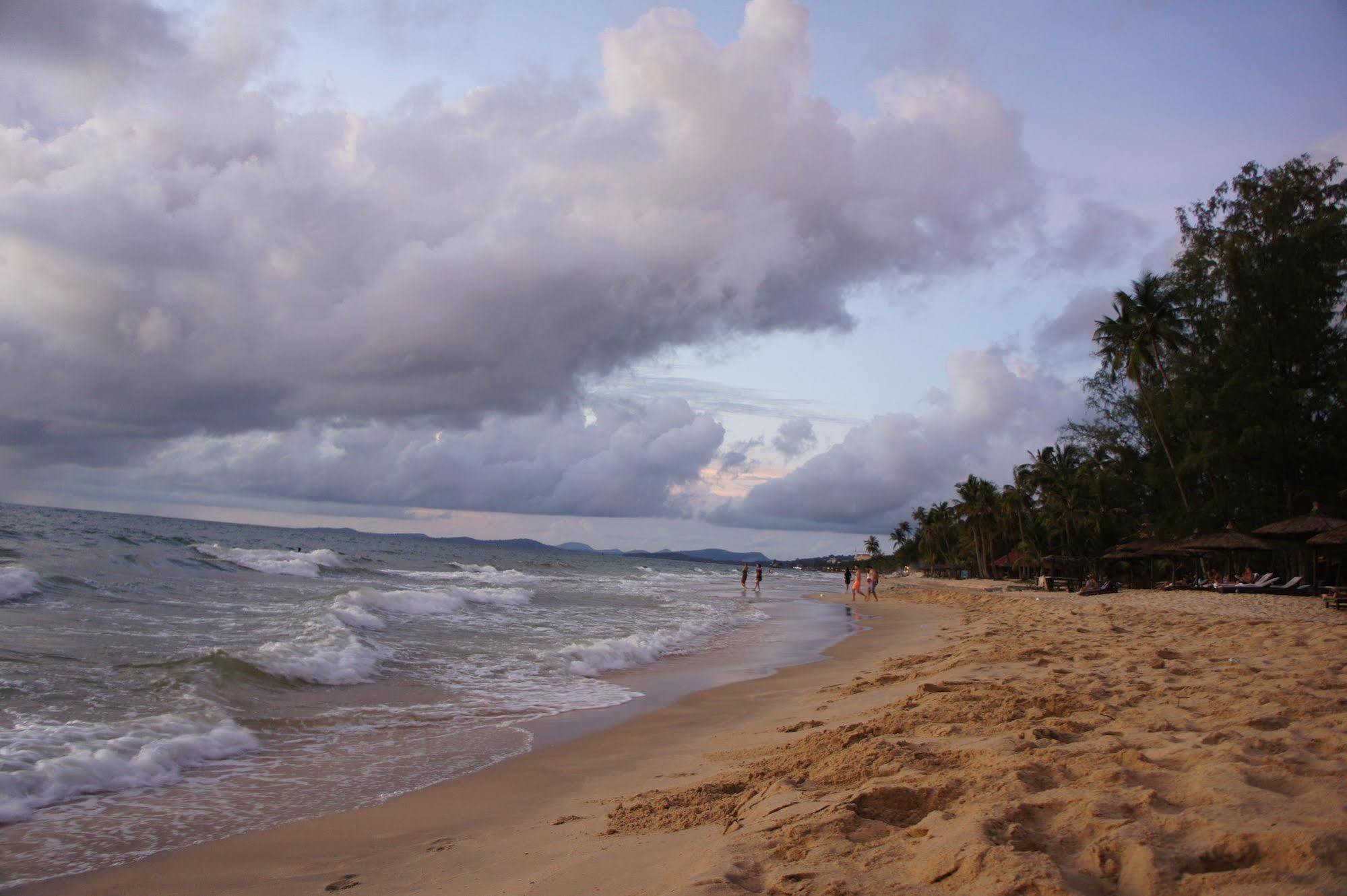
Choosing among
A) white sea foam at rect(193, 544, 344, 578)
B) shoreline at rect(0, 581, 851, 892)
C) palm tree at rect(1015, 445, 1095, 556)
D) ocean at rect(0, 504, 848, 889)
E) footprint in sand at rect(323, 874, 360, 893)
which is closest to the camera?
footprint in sand at rect(323, 874, 360, 893)

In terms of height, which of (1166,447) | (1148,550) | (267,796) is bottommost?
(267,796)

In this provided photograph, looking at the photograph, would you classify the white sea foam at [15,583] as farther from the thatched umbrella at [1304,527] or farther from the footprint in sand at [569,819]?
the thatched umbrella at [1304,527]

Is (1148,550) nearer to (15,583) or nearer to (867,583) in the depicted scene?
(867,583)

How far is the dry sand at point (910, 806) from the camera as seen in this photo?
2.91 meters

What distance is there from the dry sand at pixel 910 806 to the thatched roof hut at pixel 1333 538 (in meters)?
15.5

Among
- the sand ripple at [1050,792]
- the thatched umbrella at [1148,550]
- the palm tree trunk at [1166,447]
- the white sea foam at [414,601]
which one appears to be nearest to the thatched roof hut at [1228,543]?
the thatched umbrella at [1148,550]

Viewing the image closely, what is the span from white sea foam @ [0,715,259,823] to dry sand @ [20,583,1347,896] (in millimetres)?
1651

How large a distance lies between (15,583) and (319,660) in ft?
37.3

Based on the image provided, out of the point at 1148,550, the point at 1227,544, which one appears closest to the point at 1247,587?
the point at 1227,544

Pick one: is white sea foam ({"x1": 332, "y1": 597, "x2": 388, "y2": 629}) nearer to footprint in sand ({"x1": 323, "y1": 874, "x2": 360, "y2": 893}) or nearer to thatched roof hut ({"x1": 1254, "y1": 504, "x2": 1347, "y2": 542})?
footprint in sand ({"x1": 323, "y1": 874, "x2": 360, "y2": 893})

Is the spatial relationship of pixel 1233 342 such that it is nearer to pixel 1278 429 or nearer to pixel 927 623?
pixel 1278 429

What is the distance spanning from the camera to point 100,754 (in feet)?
19.6

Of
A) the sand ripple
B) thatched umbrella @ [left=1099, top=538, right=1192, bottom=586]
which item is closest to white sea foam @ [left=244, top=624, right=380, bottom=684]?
the sand ripple

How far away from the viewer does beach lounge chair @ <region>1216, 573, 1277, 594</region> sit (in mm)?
24797
